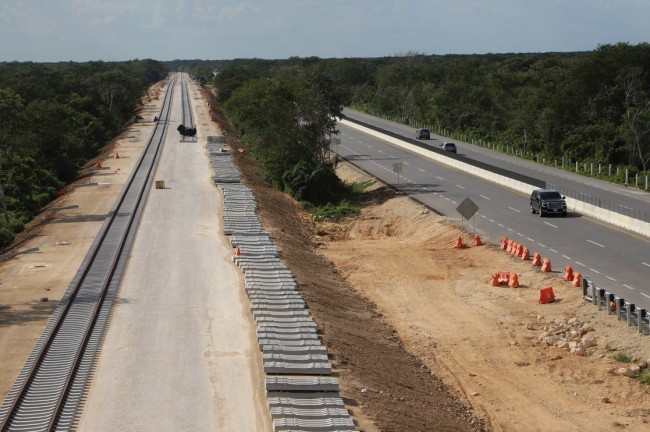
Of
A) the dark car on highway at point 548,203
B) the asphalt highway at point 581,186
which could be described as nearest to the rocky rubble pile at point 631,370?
the asphalt highway at point 581,186

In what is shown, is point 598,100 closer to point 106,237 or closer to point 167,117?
point 106,237

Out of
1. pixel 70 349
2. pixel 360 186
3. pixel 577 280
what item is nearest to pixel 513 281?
pixel 577 280

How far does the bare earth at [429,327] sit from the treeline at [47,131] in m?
5.18

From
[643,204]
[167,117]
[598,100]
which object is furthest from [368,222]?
[167,117]

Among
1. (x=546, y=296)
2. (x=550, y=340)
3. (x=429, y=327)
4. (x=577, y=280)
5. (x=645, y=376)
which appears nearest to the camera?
(x=645, y=376)

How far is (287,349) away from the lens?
23.3 m

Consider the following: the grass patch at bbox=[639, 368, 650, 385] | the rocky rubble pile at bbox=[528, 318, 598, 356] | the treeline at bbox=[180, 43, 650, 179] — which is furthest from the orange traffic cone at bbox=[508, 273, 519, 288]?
the treeline at bbox=[180, 43, 650, 179]

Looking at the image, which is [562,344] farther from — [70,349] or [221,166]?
[221,166]

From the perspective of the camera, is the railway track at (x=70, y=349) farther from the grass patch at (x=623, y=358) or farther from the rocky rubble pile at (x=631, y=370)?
the grass patch at (x=623, y=358)

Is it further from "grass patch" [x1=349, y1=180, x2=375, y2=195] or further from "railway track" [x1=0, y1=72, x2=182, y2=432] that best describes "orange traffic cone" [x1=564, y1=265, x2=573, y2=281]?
"grass patch" [x1=349, y1=180, x2=375, y2=195]

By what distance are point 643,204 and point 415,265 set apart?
19285 mm

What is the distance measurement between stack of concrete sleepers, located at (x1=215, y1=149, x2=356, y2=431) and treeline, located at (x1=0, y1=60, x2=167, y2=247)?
14.4m

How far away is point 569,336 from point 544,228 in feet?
58.2

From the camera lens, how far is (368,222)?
52688mm
